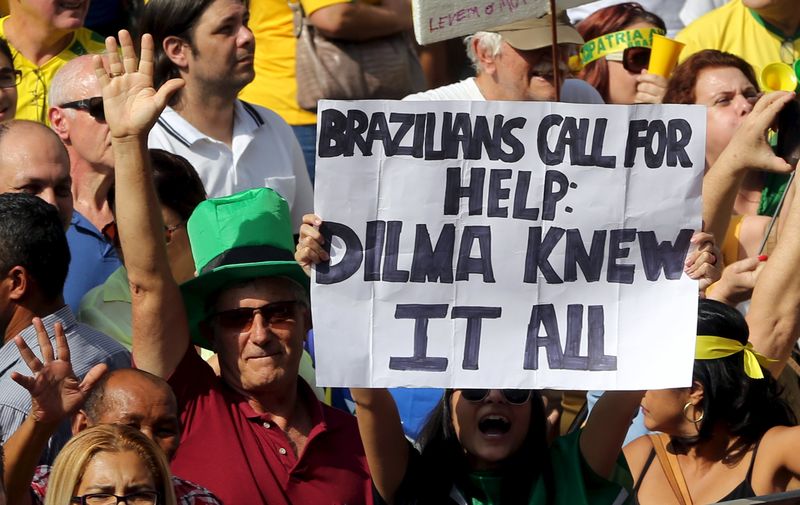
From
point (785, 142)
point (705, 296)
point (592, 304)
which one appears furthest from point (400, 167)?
point (785, 142)

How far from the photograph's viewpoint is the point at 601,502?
14.7 feet

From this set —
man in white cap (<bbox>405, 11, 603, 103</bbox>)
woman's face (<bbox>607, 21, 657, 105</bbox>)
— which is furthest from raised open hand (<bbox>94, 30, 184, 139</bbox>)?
woman's face (<bbox>607, 21, 657, 105</bbox>)

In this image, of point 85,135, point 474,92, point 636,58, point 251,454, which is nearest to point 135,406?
point 251,454

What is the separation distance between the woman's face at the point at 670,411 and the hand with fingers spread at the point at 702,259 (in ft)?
2.33

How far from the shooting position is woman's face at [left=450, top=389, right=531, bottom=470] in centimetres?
452

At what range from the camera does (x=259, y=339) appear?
4.62m

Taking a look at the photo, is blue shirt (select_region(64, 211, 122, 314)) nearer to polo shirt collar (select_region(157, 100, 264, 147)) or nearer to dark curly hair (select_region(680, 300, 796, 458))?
polo shirt collar (select_region(157, 100, 264, 147))

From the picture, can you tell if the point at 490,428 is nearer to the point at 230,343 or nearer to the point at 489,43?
→ the point at 230,343

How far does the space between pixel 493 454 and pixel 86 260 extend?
1834mm

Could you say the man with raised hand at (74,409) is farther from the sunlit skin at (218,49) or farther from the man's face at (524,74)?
the man's face at (524,74)

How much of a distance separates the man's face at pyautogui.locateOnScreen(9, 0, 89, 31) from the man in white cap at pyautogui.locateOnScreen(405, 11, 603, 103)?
4.53 ft

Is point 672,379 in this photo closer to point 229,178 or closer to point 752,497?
point 752,497

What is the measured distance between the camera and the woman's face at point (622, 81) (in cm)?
780

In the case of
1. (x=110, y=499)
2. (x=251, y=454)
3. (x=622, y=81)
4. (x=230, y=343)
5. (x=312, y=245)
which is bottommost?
(x=251, y=454)
